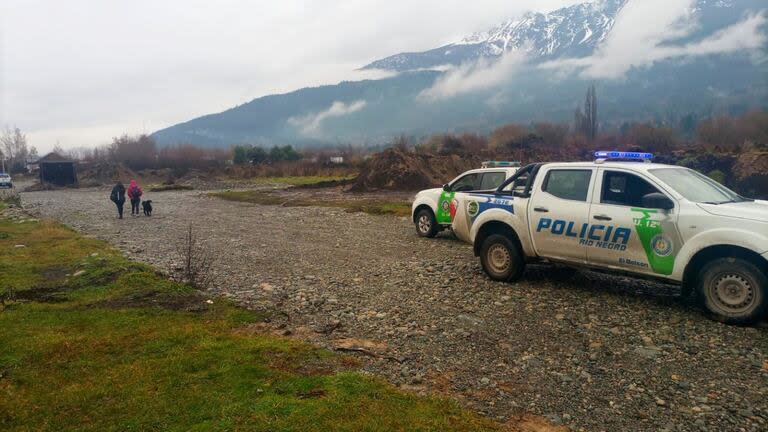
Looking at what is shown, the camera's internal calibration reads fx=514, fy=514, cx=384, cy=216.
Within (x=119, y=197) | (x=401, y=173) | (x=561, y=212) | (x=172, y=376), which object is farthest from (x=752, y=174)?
(x=172, y=376)

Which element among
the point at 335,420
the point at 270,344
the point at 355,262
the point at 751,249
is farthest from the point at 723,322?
the point at 355,262

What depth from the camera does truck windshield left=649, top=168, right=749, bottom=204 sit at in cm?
703

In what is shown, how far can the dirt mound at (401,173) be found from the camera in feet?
128

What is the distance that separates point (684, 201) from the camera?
22.3 ft

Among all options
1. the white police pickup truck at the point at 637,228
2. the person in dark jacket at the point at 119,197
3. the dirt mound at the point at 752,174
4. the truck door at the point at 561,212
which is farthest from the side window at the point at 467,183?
the dirt mound at the point at 752,174

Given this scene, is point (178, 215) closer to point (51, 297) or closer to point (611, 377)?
point (51, 297)

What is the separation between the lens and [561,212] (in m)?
7.93

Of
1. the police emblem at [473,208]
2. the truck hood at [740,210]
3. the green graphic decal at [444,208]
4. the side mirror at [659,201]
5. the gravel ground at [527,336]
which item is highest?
the side mirror at [659,201]

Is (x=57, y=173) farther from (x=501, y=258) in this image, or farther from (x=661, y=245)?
(x=661, y=245)

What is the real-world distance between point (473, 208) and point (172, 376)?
6.25 metres

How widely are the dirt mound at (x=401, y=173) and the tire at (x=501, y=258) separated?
29.5 m

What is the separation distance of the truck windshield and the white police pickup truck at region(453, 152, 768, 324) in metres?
0.02

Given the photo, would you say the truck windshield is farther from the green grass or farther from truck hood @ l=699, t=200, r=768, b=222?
the green grass

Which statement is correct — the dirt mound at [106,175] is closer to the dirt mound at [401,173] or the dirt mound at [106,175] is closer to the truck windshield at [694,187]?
the dirt mound at [401,173]
